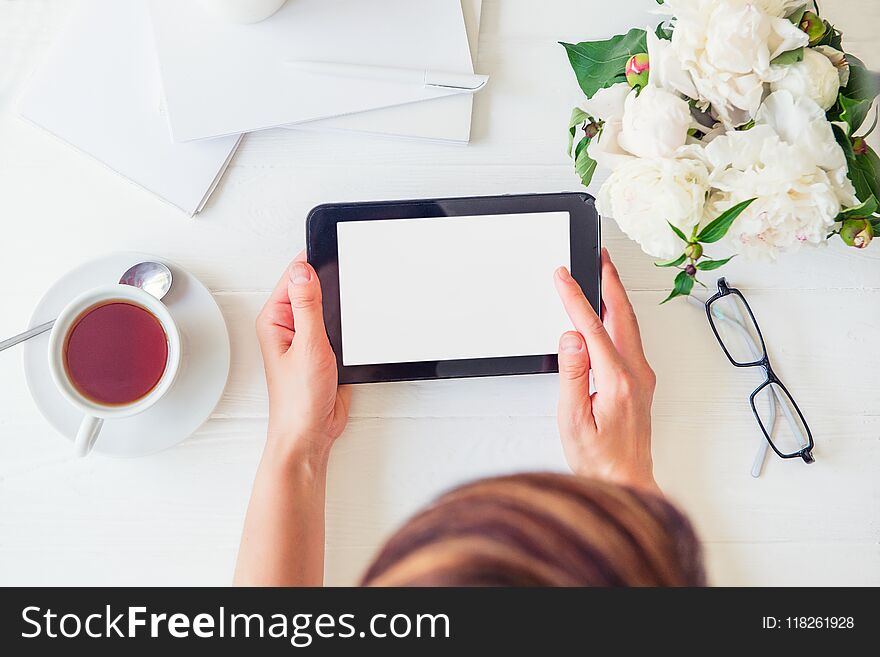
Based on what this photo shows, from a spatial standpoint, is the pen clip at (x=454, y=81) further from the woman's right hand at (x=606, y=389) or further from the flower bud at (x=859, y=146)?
the flower bud at (x=859, y=146)

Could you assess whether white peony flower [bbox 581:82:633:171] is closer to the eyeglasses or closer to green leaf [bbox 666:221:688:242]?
green leaf [bbox 666:221:688:242]

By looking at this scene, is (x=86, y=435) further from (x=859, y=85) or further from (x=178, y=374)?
(x=859, y=85)

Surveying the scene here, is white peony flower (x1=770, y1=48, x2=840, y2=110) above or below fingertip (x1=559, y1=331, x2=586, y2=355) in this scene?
above

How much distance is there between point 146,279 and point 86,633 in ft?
0.90

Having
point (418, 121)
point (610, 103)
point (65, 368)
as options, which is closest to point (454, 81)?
point (418, 121)

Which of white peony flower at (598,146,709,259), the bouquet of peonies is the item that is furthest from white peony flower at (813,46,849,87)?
white peony flower at (598,146,709,259)

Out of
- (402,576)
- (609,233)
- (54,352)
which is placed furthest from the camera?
(609,233)

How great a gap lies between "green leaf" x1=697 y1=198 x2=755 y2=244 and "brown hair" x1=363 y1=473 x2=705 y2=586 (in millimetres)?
178

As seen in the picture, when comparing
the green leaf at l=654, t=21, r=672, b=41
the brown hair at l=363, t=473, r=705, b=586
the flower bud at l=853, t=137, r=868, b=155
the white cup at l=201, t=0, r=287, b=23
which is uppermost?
the white cup at l=201, t=0, r=287, b=23

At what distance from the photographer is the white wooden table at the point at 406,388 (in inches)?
24.0

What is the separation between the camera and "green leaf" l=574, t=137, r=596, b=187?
22.0 inches

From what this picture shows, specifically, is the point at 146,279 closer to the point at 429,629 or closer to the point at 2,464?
the point at 2,464

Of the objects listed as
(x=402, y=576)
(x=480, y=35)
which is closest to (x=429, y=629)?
(x=402, y=576)

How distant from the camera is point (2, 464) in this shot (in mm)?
610
